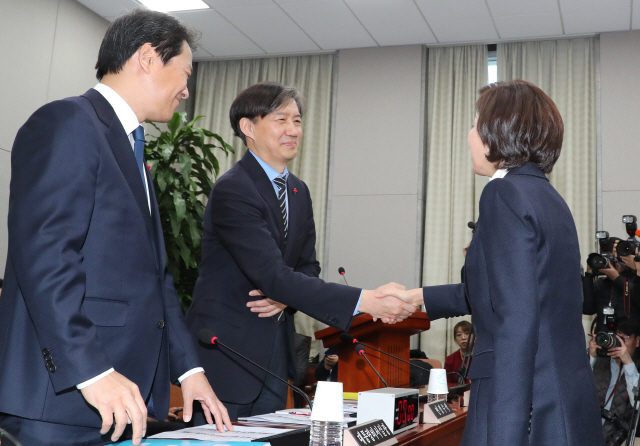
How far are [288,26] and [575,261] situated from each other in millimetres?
5367

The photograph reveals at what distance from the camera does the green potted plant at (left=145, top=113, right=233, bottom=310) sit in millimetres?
4887

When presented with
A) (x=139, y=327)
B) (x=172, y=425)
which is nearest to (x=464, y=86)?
(x=172, y=425)

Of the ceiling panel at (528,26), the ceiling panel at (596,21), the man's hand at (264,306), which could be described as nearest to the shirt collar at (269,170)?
the man's hand at (264,306)

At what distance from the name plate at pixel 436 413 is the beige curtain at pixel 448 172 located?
4204 millimetres

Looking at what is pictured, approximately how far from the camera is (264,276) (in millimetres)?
2076

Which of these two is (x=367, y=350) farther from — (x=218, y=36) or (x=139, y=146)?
(x=218, y=36)

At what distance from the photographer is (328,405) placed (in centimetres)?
129

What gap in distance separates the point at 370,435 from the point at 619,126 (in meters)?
5.46

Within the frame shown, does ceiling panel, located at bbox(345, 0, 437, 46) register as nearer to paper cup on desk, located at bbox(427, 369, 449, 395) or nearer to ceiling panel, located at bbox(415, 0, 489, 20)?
ceiling panel, located at bbox(415, 0, 489, 20)

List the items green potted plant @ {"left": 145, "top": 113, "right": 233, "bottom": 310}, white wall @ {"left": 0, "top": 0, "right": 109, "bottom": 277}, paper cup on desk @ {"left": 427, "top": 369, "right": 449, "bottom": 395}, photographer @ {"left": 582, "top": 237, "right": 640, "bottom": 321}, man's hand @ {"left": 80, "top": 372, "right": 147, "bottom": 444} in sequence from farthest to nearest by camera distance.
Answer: white wall @ {"left": 0, "top": 0, "right": 109, "bottom": 277} < green potted plant @ {"left": 145, "top": 113, "right": 233, "bottom": 310} < photographer @ {"left": 582, "top": 237, "right": 640, "bottom": 321} < paper cup on desk @ {"left": 427, "top": 369, "right": 449, "bottom": 395} < man's hand @ {"left": 80, "top": 372, "right": 147, "bottom": 444}

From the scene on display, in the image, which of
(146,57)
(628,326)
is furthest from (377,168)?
(146,57)

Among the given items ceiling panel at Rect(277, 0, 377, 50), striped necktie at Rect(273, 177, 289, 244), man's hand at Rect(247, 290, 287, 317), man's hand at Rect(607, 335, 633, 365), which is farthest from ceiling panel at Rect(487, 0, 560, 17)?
man's hand at Rect(247, 290, 287, 317)

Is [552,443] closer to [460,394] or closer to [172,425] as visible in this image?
[460,394]

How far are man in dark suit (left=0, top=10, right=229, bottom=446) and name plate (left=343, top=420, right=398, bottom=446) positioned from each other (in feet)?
1.03
